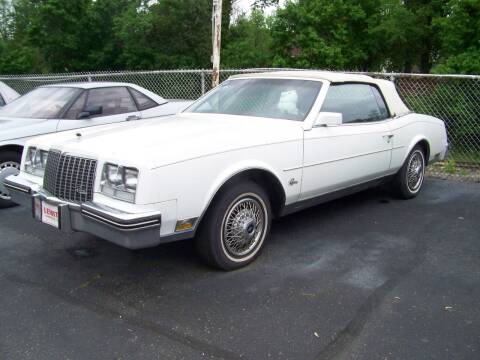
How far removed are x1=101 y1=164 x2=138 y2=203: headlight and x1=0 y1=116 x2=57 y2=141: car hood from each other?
2.95 metres

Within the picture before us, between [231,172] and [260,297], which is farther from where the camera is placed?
[231,172]

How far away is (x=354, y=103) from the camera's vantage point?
5215 mm

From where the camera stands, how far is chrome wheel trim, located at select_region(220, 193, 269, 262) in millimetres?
3910

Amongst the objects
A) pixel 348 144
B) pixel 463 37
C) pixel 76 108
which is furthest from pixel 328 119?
pixel 463 37

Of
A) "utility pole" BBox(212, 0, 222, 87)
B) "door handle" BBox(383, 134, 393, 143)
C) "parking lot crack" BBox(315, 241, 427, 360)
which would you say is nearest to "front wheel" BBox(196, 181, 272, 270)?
"parking lot crack" BBox(315, 241, 427, 360)

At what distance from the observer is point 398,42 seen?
16.6m

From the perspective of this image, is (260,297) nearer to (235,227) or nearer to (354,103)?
(235,227)

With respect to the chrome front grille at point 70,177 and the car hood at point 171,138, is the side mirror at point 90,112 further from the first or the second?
the chrome front grille at point 70,177

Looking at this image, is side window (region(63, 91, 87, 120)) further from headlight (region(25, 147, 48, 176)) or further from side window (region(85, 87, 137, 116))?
headlight (region(25, 147, 48, 176))

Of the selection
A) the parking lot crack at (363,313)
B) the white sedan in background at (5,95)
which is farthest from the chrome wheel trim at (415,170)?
the white sedan in background at (5,95)

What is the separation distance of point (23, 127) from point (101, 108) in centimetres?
100

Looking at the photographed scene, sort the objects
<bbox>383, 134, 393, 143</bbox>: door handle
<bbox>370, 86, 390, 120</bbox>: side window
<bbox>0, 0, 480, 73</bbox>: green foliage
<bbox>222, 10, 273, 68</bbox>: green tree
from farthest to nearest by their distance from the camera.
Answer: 1. <bbox>222, 10, 273, 68</bbox>: green tree
2. <bbox>0, 0, 480, 73</bbox>: green foliage
3. <bbox>370, 86, 390, 120</bbox>: side window
4. <bbox>383, 134, 393, 143</bbox>: door handle

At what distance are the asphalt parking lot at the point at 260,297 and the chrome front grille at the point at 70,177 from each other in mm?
700

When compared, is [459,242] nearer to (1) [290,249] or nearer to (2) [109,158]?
(1) [290,249]
